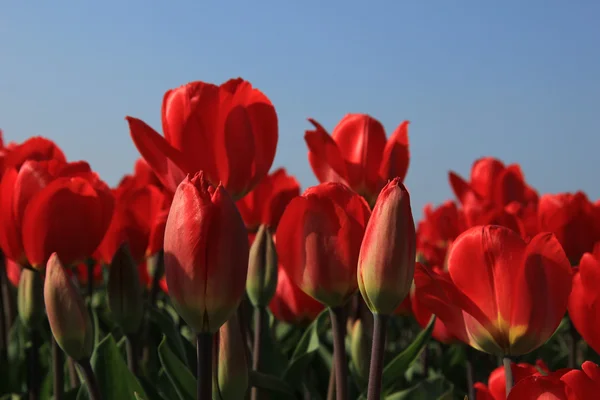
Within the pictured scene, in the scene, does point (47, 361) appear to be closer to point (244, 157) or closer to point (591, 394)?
point (244, 157)

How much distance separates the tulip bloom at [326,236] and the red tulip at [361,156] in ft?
1.63

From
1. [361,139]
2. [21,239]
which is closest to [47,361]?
[21,239]

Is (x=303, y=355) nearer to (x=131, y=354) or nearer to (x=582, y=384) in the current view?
(x=131, y=354)

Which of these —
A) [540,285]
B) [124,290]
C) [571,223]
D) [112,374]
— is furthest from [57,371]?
[571,223]

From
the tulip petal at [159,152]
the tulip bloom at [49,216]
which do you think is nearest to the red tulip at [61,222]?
the tulip bloom at [49,216]

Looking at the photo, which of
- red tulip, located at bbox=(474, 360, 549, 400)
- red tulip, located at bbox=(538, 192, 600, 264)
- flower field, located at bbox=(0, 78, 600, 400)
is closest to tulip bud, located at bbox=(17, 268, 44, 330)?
flower field, located at bbox=(0, 78, 600, 400)

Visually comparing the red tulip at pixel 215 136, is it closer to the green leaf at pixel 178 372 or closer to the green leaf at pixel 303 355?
the green leaf at pixel 178 372

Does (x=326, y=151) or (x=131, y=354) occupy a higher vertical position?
(x=326, y=151)

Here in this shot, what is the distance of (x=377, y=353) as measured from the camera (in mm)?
853

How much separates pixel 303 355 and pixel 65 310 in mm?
599

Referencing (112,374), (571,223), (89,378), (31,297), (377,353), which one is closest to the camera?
(377,353)

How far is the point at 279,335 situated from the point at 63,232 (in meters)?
1.20

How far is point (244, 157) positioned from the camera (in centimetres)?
111

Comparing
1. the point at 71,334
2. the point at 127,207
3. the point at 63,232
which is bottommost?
the point at 71,334
